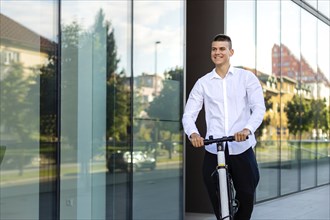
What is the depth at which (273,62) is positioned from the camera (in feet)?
44.1

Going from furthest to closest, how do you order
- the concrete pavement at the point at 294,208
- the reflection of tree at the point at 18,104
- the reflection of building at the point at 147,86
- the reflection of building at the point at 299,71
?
the reflection of building at the point at 299,71 < the concrete pavement at the point at 294,208 < the reflection of building at the point at 147,86 < the reflection of tree at the point at 18,104

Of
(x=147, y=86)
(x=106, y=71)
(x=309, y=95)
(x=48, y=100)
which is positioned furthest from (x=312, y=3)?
(x=48, y=100)

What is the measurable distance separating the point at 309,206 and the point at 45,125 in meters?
6.73

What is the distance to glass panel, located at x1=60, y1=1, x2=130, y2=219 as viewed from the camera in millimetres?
6906

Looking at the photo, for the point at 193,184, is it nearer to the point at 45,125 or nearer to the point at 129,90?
the point at 129,90

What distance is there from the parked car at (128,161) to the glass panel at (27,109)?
1084mm

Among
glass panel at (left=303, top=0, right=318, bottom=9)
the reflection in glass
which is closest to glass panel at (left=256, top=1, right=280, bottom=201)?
the reflection in glass

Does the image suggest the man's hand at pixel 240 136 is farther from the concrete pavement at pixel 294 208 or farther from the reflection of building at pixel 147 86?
the concrete pavement at pixel 294 208

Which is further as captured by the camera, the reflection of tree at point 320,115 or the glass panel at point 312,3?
the reflection of tree at point 320,115

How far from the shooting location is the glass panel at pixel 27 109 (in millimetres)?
6035

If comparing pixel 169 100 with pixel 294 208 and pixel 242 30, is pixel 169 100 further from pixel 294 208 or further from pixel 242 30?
pixel 294 208

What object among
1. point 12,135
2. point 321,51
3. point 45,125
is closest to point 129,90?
point 45,125

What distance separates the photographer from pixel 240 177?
12.7ft

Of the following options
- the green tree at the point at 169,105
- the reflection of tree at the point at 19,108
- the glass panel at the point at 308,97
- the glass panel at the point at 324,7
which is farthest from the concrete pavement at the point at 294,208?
the glass panel at the point at 324,7
